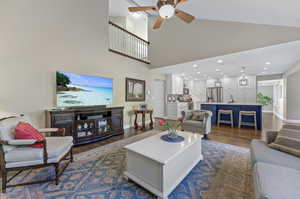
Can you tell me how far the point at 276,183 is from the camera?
1.01m

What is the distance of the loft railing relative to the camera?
15.3ft

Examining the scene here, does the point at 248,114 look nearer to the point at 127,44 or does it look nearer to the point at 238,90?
the point at 238,90

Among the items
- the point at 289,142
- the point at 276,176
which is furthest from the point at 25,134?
the point at 289,142

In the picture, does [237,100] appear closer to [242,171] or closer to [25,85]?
[242,171]

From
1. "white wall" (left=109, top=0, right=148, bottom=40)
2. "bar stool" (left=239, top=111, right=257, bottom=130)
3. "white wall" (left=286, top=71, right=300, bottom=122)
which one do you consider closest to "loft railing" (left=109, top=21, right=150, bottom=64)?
"white wall" (left=109, top=0, right=148, bottom=40)

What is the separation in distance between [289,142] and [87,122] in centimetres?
369

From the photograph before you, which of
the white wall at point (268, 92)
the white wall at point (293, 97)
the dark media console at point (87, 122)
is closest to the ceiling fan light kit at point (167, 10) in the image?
the dark media console at point (87, 122)

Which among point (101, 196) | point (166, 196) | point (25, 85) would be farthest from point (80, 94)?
point (166, 196)

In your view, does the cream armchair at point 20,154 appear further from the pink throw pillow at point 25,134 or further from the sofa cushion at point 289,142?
the sofa cushion at point 289,142

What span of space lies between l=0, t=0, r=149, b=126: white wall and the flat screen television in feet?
0.75

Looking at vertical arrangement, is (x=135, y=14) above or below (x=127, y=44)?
above

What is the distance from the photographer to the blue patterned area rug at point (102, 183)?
1.49 metres

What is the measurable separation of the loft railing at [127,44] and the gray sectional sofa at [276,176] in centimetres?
444

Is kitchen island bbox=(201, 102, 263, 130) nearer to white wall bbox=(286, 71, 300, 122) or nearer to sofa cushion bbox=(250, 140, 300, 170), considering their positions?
white wall bbox=(286, 71, 300, 122)
